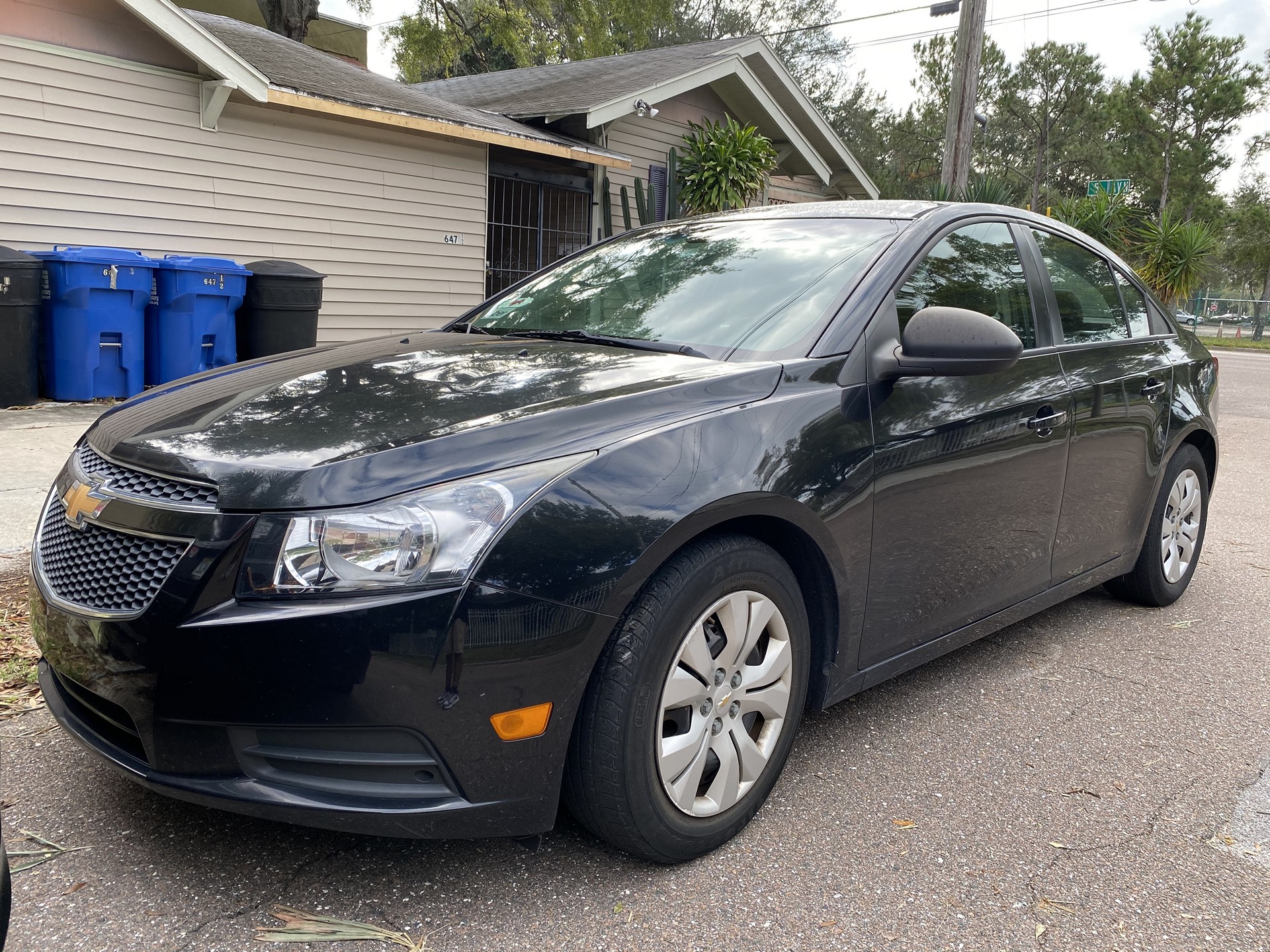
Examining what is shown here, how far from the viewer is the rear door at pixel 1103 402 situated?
3.59 meters

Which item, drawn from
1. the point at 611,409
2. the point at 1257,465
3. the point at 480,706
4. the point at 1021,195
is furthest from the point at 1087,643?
the point at 1021,195

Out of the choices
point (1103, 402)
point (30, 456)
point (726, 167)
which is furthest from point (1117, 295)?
point (726, 167)

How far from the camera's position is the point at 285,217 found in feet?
34.2

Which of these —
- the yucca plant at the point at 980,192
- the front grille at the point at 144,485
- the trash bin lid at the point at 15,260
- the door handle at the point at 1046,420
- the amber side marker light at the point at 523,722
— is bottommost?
the amber side marker light at the point at 523,722

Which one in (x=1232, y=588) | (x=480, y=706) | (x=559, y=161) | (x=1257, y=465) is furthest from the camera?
(x=559, y=161)

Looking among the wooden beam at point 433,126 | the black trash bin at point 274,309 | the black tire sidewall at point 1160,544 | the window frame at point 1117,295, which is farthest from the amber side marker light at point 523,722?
the wooden beam at point 433,126

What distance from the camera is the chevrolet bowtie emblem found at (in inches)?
87.4

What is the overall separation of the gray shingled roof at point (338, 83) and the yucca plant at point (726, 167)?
58.4 inches

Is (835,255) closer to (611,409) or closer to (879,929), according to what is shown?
(611,409)

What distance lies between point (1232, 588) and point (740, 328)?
11.1 ft

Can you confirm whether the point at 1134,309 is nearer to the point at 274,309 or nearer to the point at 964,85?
the point at 274,309

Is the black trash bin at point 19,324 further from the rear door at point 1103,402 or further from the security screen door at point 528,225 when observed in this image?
the rear door at point 1103,402

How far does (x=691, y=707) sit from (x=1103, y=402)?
7.30 feet

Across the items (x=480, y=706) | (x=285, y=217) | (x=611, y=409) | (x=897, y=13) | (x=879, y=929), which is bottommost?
(x=879, y=929)
